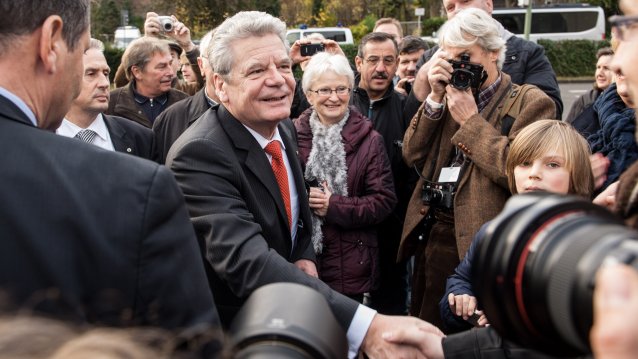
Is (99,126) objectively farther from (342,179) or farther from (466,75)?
(466,75)

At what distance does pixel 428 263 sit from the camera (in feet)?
12.5

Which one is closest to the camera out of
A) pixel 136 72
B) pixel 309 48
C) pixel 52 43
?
pixel 52 43

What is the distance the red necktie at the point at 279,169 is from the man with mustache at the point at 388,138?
5.61 feet

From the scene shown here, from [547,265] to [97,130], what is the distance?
3.05m

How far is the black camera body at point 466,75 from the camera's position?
3.62m

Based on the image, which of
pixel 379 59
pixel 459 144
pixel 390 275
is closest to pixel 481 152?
pixel 459 144

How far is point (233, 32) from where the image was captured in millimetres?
2855

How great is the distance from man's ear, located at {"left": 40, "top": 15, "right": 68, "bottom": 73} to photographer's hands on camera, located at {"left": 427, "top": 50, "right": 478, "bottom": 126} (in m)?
2.37

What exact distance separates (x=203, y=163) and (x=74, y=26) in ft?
3.30

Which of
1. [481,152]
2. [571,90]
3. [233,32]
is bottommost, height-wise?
[571,90]

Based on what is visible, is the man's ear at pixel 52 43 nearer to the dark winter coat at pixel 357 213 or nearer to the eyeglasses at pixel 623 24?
the eyeglasses at pixel 623 24

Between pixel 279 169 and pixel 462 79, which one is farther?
pixel 462 79

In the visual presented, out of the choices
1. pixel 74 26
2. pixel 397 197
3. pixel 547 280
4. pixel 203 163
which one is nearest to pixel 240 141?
pixel 203 163

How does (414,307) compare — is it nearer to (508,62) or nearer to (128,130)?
(508,62)
